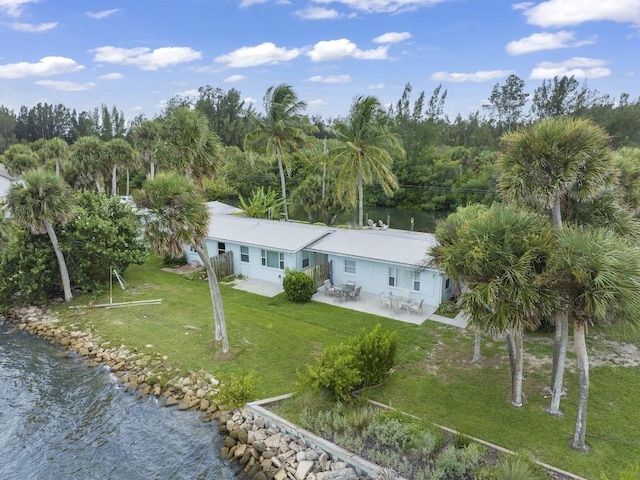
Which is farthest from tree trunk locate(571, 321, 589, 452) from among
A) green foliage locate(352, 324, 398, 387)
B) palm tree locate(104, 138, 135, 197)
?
palm tree locate(104, 138, 135, 197)

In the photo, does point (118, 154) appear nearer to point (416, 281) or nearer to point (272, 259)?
point (272, 259)

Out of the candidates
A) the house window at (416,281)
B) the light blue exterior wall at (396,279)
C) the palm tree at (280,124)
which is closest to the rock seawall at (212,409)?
the light blue exterior wall at (396,279)

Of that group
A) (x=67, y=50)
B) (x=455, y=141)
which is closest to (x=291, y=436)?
(x=67, y=50)

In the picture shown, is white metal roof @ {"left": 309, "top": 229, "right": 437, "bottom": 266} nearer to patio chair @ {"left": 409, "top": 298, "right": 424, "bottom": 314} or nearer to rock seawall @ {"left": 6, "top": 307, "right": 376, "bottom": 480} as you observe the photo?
patio chair @ {"left": 409, "top": 298, "right": 424, "bottom": 314}

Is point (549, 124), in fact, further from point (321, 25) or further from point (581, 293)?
point (321, 25)

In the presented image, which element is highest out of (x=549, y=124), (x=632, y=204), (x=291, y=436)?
(x=549, y=124)

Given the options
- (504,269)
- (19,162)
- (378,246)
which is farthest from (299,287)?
(19,162)

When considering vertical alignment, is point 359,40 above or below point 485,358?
above
